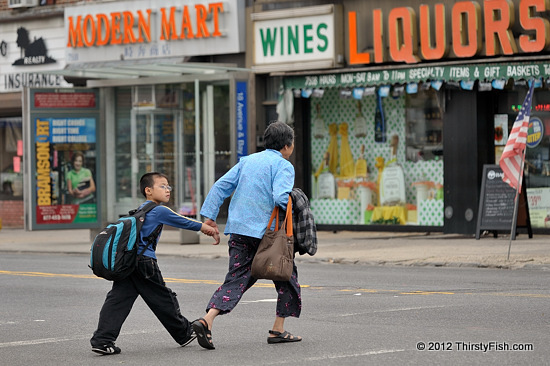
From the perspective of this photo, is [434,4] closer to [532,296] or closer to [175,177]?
[175,177]

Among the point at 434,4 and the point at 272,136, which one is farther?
the point at 434,4

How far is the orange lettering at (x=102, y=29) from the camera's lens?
26719 mm

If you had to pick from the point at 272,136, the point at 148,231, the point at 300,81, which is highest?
the point at 300,81

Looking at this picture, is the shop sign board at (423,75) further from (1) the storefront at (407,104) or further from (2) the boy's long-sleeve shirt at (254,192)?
(2) the boy's long-sleeve shirt at (254,192)

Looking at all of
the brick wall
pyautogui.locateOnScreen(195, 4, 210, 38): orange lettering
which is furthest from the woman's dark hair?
the brick wall

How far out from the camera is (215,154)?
23.2 meters

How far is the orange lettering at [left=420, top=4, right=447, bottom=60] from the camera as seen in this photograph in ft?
70.6

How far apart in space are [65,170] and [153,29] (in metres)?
3.99

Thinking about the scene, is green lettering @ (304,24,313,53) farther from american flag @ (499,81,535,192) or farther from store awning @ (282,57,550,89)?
american flag @ (499,81,535,192)

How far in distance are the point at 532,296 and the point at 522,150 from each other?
244 inches

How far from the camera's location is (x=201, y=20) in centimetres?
2523

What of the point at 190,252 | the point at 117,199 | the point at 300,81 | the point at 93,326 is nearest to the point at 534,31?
the point at 300,81

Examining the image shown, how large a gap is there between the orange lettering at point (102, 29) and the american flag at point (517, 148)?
37.8 ft

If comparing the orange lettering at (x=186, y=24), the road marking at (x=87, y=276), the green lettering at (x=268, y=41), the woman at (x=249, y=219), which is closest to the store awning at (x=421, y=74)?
the green lettering at (x=268, y=41)
